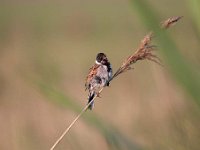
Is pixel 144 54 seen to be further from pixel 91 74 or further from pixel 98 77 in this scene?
pixel 91 74

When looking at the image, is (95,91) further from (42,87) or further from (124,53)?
(124,53)

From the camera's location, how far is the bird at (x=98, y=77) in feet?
8.32

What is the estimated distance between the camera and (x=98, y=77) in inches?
104

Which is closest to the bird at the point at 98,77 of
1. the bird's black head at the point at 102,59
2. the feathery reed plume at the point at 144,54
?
the bird's black head at the point at 102,59

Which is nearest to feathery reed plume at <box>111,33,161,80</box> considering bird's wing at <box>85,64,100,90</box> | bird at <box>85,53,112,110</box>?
bird at <box>85,53,112,110</box>

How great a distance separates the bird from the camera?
254 centimetres

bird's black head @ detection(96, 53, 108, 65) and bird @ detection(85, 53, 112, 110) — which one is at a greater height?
bird's black head @ detection(96, 53, 108, 65)

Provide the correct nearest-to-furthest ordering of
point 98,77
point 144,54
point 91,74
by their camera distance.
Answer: point 144,54 < point 98,77 < point 91,74

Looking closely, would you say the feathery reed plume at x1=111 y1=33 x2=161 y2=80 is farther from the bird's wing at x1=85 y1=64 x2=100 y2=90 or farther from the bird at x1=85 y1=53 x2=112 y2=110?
the bird's wing at x1=85 y1=64 x2=100 y2=90

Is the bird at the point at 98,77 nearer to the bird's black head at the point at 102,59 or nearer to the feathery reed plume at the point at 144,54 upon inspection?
the bird's black head at the point at 102,59

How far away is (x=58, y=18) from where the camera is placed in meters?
28.4

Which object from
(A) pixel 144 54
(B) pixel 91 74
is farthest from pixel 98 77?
(A) pixel 144 54

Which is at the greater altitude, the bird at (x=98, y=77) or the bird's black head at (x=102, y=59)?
the bird's black head at (x=102, y=59)

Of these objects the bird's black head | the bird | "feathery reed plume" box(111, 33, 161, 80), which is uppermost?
"feathery reed plume" box(111, 33, 161, 80)
